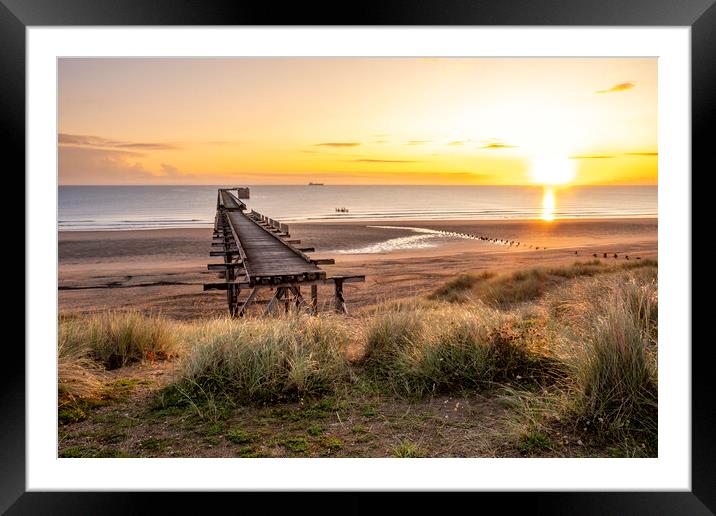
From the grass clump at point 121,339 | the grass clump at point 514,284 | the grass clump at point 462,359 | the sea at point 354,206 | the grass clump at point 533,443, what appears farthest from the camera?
the sea at point 354,206

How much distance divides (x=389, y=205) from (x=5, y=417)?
34802mm

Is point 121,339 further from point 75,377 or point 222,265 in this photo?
point 222,265

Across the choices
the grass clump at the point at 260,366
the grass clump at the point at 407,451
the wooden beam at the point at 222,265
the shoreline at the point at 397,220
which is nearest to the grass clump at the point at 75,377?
the grass clump at the point at 260,366

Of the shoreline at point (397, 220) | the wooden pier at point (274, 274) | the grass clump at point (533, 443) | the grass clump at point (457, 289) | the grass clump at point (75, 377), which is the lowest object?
the grass clump at point (533, 443)

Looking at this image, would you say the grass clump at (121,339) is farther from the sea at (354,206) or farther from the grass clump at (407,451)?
the sea at (354,206)

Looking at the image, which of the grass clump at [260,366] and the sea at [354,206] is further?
the sea at [354,206]

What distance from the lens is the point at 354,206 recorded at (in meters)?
36.7

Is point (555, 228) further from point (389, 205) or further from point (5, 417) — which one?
point (5, 417)

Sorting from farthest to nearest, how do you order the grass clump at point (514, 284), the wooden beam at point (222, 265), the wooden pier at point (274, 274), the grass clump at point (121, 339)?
the grass clump at point (514, 284) → the wooden beam at point (222, 265) → the wooden pier at point (274, 274) → the grass clump at point (121, 339)

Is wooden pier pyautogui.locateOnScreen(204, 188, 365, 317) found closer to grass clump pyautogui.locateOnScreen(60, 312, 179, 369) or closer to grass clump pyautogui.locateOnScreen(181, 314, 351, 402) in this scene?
grass clump pyautogui.locateOnScreen(181, 314, 351, 402)

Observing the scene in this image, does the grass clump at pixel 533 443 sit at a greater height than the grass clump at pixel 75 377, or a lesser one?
lesser
